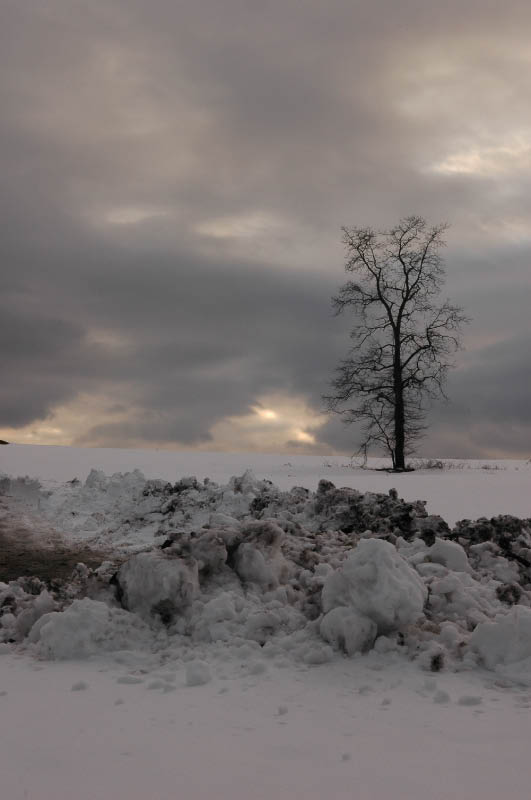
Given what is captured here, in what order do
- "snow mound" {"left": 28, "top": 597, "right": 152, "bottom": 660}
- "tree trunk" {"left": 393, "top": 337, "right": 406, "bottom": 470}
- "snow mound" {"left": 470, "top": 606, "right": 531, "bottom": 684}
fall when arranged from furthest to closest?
"tree trunk" {"left": 393, "top": 337, "right": 406, "bottom": 470}, "snow mound" {"left": 28, "top": 597, "right": 152, "bottom": 660}, "snow mound" {"left": 470, "top": 606, "right": 531, "bottom": 684}

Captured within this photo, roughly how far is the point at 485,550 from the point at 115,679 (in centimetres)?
269

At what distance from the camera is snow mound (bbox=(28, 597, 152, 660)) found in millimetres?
3506

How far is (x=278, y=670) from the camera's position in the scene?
3.20 meters

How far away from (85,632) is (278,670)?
1.07 m

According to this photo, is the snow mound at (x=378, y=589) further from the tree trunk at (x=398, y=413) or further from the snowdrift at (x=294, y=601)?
the tree trunk at (x=398, y=413)

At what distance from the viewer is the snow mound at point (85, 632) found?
11.5 ft

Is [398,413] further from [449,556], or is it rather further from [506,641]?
[506,641]

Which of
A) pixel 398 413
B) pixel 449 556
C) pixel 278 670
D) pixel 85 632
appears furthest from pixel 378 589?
pixel 398 413

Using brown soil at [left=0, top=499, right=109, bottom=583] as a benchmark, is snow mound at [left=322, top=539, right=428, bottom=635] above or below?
above

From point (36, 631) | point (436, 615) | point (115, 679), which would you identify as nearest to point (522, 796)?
point (436, 615)

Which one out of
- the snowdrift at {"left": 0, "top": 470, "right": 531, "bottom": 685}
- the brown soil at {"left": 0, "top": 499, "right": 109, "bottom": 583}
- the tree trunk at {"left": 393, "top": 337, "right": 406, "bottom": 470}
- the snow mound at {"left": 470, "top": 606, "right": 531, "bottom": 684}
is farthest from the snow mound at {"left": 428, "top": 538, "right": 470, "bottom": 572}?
the tree trunk at {"left": 393, "top": 337, "right": 406, "bottom": 470}

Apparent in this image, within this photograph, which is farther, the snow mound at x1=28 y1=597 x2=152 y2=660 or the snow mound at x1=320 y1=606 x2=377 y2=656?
the snow mound at x1=28 y1=597 x2=152 y2=660

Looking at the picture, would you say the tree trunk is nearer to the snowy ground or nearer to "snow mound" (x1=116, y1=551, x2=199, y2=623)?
the snowy ground

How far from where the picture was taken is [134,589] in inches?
153
